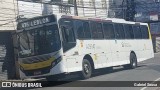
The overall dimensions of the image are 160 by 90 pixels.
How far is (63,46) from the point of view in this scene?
1623cm

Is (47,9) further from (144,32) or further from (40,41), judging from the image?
(40,41)

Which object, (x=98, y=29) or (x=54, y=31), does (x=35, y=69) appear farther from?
(x=98, y=29)

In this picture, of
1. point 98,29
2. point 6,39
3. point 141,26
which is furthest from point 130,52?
point 6,39

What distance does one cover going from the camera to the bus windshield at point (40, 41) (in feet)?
52.8

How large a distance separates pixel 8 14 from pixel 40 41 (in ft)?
23.1

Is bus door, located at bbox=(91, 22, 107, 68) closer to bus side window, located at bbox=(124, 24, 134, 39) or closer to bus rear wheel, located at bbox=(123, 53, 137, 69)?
bus side window, located at bbox=(124, 24, 134, 39)

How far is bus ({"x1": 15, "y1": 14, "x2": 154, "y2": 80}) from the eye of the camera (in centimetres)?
1608

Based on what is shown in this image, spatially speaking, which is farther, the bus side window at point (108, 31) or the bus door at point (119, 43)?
the bus door at point (119, 43)

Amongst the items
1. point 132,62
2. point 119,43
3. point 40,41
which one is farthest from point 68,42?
point 132,62

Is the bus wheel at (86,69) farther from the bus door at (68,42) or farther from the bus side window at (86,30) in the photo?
the bus side window at (86,30)

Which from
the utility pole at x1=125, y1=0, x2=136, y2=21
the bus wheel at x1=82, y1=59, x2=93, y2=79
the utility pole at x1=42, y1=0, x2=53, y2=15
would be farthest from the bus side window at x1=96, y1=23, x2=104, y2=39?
the utility pole at x1=125, y1=0, x2=136, y2=21

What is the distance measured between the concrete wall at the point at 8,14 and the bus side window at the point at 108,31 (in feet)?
19.1

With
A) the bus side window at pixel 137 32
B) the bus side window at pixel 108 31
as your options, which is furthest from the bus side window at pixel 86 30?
the bus side window at pixel 137 32

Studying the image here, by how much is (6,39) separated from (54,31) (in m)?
7.89
